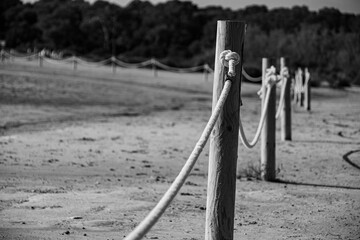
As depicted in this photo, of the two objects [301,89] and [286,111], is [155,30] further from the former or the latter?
[286,111]

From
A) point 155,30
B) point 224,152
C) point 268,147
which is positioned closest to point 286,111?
point 268,147

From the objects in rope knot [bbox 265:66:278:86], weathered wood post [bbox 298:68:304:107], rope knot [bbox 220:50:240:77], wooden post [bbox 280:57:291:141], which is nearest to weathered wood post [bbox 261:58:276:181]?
rope knot [bbox 265:66:278:86]

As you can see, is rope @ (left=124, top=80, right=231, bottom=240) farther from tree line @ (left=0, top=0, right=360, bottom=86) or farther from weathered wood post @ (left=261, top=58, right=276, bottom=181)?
tree line @ (left=0, top=0, right=360, bottom=86)

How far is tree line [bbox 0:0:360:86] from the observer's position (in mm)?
41281

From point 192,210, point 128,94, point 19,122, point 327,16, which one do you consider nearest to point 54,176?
point 192,210

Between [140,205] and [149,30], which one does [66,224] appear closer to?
[140,205]

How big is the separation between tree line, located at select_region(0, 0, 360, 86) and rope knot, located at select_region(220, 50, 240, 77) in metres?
35.2

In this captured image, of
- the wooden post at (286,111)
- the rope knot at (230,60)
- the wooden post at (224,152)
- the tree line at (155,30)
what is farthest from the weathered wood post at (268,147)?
Answer: the tree line at (155,30)

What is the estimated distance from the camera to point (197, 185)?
621 cm

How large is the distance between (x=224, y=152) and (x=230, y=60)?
0.56m

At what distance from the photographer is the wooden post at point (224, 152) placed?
3592mm

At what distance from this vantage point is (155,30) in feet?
208

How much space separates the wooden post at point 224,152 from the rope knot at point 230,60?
0.03m

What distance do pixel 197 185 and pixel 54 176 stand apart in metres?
1.55
